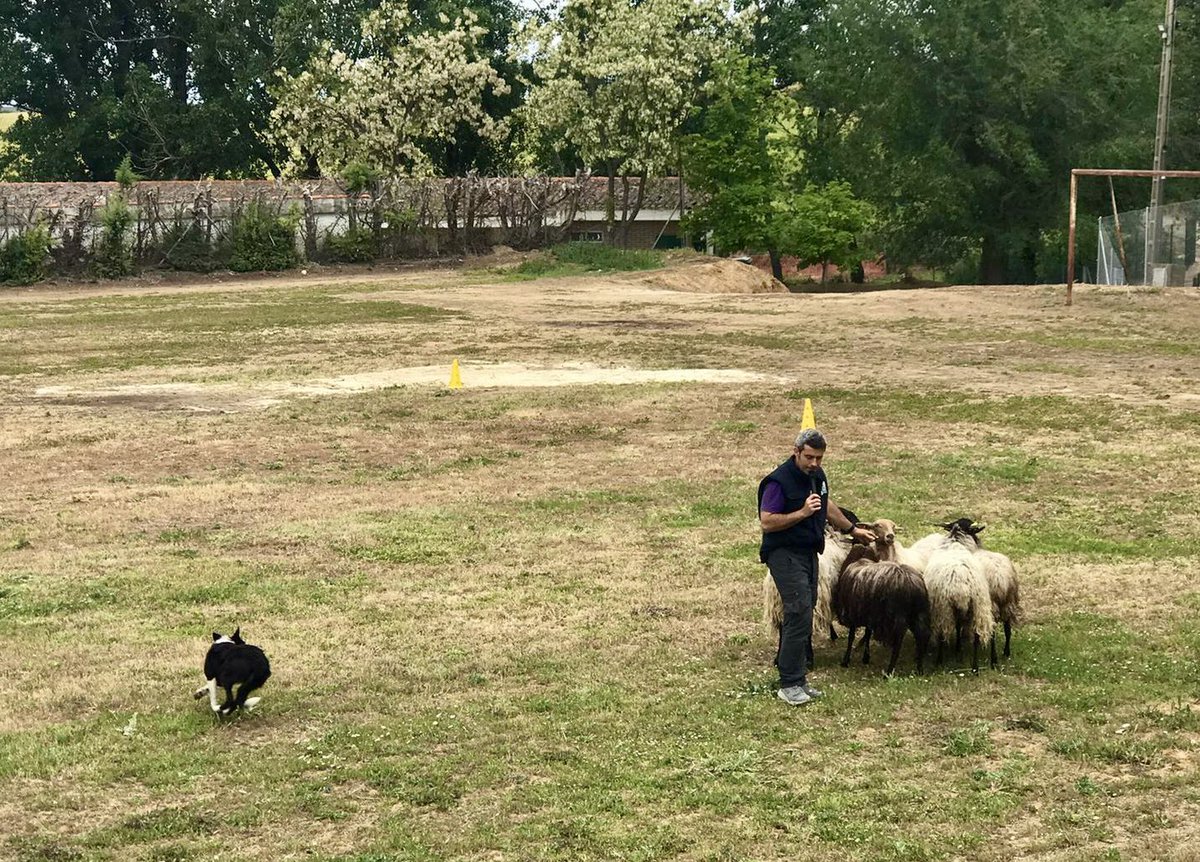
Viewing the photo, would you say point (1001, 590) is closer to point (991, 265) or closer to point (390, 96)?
point (991, 265)

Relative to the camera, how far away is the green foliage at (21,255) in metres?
49.4

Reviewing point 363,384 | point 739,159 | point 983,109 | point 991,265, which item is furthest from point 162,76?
point 363,384

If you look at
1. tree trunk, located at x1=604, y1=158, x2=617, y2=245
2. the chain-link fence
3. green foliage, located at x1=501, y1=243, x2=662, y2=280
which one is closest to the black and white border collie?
the chain-link fence

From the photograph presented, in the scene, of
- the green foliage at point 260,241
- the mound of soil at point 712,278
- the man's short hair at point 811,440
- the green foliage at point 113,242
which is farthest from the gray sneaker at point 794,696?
the green foliage at point 260,241

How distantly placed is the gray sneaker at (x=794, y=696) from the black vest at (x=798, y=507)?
0.89 meters

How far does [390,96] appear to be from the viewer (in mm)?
62500

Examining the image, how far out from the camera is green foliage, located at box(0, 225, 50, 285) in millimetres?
49406

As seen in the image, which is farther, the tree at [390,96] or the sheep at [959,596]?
the tree at [390,96]

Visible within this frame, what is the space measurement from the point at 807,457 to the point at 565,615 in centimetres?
339

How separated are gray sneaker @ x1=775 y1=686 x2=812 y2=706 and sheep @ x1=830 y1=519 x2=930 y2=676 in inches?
31.5

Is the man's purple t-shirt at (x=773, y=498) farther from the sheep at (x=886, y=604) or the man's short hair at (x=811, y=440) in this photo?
the sheep at (x=886, y=604)

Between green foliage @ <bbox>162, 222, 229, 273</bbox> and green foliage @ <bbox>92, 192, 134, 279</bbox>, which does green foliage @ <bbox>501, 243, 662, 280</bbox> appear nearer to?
green foliage @ <bbox>162, 222, 229, 273</bbox>

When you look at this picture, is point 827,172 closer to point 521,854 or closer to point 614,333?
point 614,333

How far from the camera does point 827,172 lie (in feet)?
198
